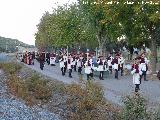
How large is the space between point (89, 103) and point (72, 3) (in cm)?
6533

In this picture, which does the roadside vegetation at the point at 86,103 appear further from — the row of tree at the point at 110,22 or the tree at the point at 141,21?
the row of tree at the point at 110,22

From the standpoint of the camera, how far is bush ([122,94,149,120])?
1384cm

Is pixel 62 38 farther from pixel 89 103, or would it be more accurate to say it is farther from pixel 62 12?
pixel 89 103

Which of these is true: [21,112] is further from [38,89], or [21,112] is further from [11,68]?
[11,68]

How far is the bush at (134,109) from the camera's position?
13.8 meters

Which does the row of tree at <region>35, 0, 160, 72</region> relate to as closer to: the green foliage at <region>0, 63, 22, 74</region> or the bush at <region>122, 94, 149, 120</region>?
the green foliage at <region>0, 63, 22, 74</region>

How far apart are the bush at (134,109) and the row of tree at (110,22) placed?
25398 millimetres

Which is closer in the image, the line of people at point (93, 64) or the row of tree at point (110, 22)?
the line of people at point (93, 64)

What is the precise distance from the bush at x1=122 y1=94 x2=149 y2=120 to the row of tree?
83.3 feet

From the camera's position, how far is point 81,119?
14961 mm

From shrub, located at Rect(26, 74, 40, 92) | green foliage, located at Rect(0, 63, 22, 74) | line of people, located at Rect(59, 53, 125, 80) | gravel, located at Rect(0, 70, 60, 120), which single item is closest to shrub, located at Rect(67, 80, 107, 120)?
gravel, located at Rect(0, 70, 60, 120)

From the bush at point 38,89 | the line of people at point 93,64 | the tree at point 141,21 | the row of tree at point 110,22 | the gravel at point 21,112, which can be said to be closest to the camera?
the gravel at point 21,112

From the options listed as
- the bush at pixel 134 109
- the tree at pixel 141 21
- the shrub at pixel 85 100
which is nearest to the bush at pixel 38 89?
the shrub at pixel 85 100

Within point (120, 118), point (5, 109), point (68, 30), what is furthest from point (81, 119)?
point (68, 30)
